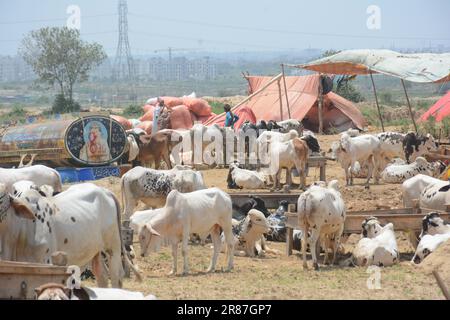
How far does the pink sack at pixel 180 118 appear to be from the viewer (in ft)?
114

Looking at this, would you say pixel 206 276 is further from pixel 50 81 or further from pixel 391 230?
pixel 50 81

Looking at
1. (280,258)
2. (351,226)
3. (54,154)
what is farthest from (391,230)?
(54,154)

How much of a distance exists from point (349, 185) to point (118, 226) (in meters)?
12.7

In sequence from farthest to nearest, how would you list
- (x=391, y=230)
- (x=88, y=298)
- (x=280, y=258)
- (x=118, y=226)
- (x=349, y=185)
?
(x=349, y=185), (x=280, y=258), (x=391, y=230), (x=118, y=226), (x=88, y=298)

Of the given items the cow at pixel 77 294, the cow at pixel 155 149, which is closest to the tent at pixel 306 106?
the cow at pixel 155 149

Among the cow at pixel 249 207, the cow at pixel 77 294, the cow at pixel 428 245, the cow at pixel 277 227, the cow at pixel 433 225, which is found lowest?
the cow at pixel 277 227

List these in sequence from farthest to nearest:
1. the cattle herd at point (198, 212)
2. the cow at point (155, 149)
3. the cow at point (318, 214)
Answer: the cow at point (155, 149), the cow at point (318, 214), the cattle herd at point (198, 212)

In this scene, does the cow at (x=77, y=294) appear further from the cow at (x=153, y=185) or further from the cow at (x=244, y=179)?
the cow at (x=244, y=179)

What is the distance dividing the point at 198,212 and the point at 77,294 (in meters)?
6.79

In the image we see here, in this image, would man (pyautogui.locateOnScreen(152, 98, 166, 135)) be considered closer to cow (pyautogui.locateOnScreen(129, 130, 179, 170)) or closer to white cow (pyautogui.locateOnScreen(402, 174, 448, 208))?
cow (pyautogui.locateOnScreen(129, 130, 179, 170))

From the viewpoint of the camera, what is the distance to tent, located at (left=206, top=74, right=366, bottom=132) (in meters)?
36.2

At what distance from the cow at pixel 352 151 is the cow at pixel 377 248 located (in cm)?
837
